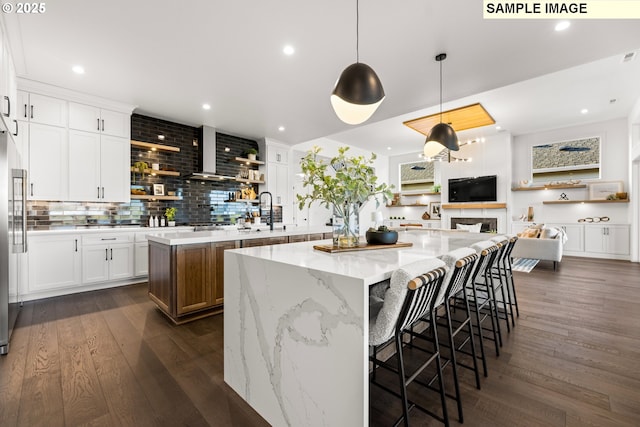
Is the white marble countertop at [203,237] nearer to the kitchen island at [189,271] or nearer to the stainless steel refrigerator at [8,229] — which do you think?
the kitchen island at [189,271]

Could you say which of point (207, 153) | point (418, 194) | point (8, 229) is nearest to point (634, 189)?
point (418, 194)

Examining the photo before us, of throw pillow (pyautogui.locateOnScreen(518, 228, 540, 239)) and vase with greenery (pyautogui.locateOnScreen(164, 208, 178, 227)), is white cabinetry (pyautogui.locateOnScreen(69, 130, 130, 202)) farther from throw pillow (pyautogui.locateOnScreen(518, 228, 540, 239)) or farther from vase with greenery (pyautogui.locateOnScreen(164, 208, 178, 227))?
throw pillow (pyautogui.locateOnScreen(518, 228, 540, 239))

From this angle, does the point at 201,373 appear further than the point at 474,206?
No

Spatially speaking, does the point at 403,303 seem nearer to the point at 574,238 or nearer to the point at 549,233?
the point at 549,233

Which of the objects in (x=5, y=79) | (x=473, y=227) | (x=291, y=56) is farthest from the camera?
(x=473, y=227)

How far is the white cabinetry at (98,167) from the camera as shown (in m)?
4.06

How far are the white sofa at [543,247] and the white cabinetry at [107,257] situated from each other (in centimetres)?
685

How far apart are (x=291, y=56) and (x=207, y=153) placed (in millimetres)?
3043

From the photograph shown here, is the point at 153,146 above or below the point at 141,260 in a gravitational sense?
above

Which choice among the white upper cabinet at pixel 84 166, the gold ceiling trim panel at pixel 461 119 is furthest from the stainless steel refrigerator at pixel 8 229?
the gold ceiling trim panel at pixel 461 119

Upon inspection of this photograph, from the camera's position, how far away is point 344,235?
200 centimetres

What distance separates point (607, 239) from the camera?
6465 millimetres

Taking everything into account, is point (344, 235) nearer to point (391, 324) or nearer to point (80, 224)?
point (391, 324)

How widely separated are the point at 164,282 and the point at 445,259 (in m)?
2.76
